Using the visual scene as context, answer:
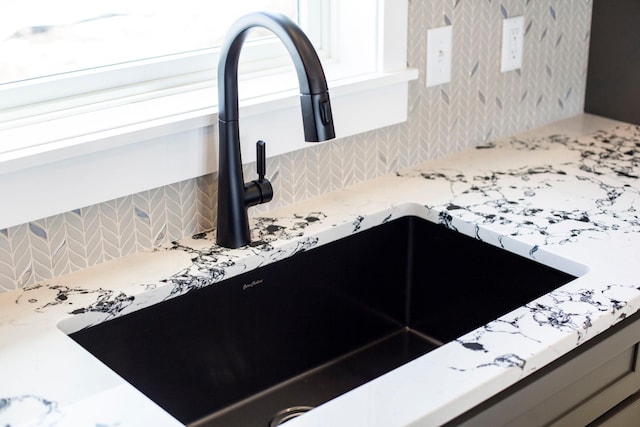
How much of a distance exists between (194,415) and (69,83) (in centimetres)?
55

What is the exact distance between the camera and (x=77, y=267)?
136 cm

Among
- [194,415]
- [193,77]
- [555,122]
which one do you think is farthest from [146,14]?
[555,122]

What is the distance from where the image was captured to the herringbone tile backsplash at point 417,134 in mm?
1329

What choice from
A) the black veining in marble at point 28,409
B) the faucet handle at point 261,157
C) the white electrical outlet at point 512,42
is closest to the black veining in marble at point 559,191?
the white electrical outlet at point 512,42

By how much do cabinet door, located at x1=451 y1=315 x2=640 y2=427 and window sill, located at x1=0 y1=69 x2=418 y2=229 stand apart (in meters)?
0.59

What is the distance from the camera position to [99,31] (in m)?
1.42

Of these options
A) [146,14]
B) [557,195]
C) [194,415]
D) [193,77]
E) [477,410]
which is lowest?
[194,415]

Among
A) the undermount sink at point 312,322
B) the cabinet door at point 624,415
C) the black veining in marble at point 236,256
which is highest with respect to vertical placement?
the black veining in marble at point 236,256

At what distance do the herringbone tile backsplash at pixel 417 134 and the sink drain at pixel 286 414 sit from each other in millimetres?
329

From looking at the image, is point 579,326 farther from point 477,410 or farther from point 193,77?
point 193,77

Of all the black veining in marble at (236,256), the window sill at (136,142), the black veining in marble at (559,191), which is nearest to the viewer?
the window sill at (136,142)

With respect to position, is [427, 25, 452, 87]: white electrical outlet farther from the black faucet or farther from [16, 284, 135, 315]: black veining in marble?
[16, 284, 135, 315]: black veining in marble

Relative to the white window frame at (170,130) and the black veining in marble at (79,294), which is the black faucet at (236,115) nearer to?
the white window frame at (170,130)

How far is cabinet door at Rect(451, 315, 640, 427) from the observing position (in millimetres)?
1140
